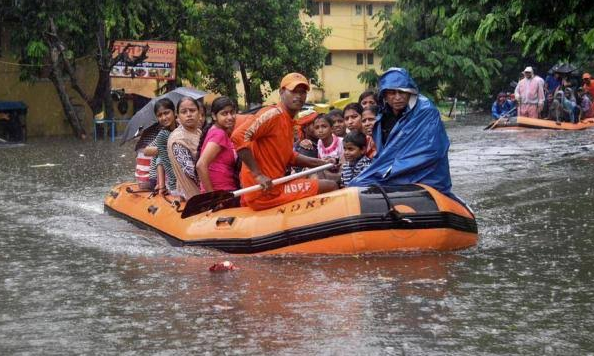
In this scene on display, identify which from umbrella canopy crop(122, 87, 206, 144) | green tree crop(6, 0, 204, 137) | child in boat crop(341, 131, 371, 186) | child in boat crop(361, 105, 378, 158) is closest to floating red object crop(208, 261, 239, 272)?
child in boat crop(341, 131, 371, 186)

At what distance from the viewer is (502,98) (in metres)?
29.4

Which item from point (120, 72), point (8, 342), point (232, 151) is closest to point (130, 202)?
point (232, 151)

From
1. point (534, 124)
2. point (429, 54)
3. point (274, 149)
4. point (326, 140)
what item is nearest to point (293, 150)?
point (274, 149)

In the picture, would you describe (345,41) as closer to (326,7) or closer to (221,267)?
(326,7)

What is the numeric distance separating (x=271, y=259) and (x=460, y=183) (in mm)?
6275

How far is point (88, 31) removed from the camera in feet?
93.9

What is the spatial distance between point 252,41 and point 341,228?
27.6 m

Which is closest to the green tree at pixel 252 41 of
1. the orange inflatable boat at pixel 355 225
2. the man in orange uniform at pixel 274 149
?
the man in orange uniform at pixel 274 149

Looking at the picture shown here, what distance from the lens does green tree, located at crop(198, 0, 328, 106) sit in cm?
3419

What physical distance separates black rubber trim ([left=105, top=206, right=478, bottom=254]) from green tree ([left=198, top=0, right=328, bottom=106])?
1017 inches

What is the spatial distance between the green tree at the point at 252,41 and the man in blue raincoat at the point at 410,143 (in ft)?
84.4

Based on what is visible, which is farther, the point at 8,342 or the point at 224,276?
the point at 224,276

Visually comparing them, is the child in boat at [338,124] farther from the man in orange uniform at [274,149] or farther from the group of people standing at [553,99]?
the group of people standing at [553,99]

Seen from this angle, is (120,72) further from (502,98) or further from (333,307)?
(333,307)
